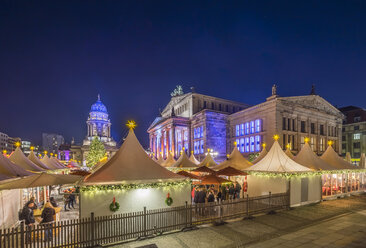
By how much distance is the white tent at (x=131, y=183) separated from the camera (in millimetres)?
9289

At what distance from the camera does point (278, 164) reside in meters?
15.3

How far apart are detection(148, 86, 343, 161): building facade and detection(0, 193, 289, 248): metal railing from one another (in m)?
30.2

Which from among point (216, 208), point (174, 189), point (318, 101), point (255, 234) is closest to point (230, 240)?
point (255, 234)

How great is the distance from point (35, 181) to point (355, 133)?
7117 cm

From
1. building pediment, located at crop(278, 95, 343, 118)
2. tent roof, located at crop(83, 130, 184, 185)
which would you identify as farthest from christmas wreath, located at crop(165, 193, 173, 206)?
building pediment, located at crop(278, 95, 343, 118)

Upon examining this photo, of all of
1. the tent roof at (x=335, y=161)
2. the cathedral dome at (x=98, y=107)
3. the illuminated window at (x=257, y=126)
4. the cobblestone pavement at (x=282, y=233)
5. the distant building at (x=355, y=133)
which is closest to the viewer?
the cobblestone pavement at (x=282, y=233)

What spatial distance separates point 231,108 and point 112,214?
5472 cm

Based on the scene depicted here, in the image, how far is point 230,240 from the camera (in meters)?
8.92

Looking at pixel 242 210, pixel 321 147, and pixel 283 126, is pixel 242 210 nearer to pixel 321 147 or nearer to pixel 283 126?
pixel 283 126

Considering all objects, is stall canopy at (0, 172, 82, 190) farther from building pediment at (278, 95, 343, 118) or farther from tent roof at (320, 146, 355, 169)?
building pediment at (278, 95, 343, 118)

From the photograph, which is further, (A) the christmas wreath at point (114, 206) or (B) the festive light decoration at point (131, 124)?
(B) the festive light decoration at point (131, 124)

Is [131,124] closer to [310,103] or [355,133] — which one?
[310,103]

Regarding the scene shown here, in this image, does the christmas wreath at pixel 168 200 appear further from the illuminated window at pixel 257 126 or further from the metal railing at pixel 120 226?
the illuminated window at pixel 257 126

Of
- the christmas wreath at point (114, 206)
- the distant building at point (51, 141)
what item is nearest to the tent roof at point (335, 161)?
the christmas wreath at point (114, 206)
